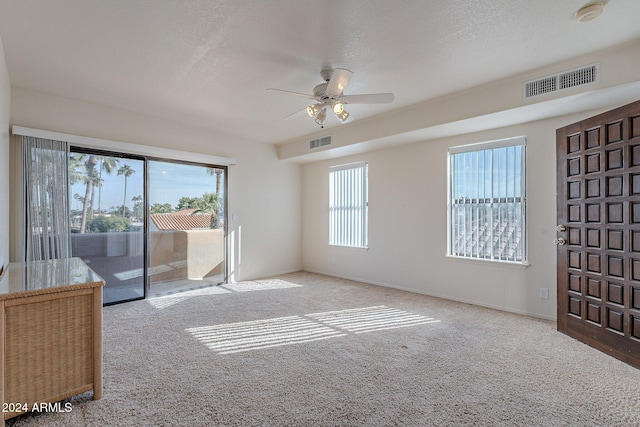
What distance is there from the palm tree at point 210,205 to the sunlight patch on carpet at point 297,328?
7.84 feet

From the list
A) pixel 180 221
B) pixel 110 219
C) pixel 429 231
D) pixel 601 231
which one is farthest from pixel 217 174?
pixel 601 231

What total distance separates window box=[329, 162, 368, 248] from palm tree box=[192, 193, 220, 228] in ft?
7.21

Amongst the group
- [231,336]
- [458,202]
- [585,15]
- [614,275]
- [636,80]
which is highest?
[585,15]

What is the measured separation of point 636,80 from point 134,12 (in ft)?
13.3

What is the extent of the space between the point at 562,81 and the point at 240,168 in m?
4.73

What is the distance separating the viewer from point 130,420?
6.02 ft

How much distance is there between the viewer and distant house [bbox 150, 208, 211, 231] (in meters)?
4.72

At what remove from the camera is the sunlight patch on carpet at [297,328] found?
2.97m

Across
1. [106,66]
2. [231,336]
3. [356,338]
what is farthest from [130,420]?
[106,66]

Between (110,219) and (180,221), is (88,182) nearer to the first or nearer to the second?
(110,219)

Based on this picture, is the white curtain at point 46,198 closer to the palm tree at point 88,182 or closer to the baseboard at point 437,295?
the palm tree at point 88,182

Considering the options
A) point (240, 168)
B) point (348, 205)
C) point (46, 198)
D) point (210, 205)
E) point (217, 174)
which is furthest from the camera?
point (348, 205)

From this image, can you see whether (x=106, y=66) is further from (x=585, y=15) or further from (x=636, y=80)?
(x=636, y=80)

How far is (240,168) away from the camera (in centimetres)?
576
